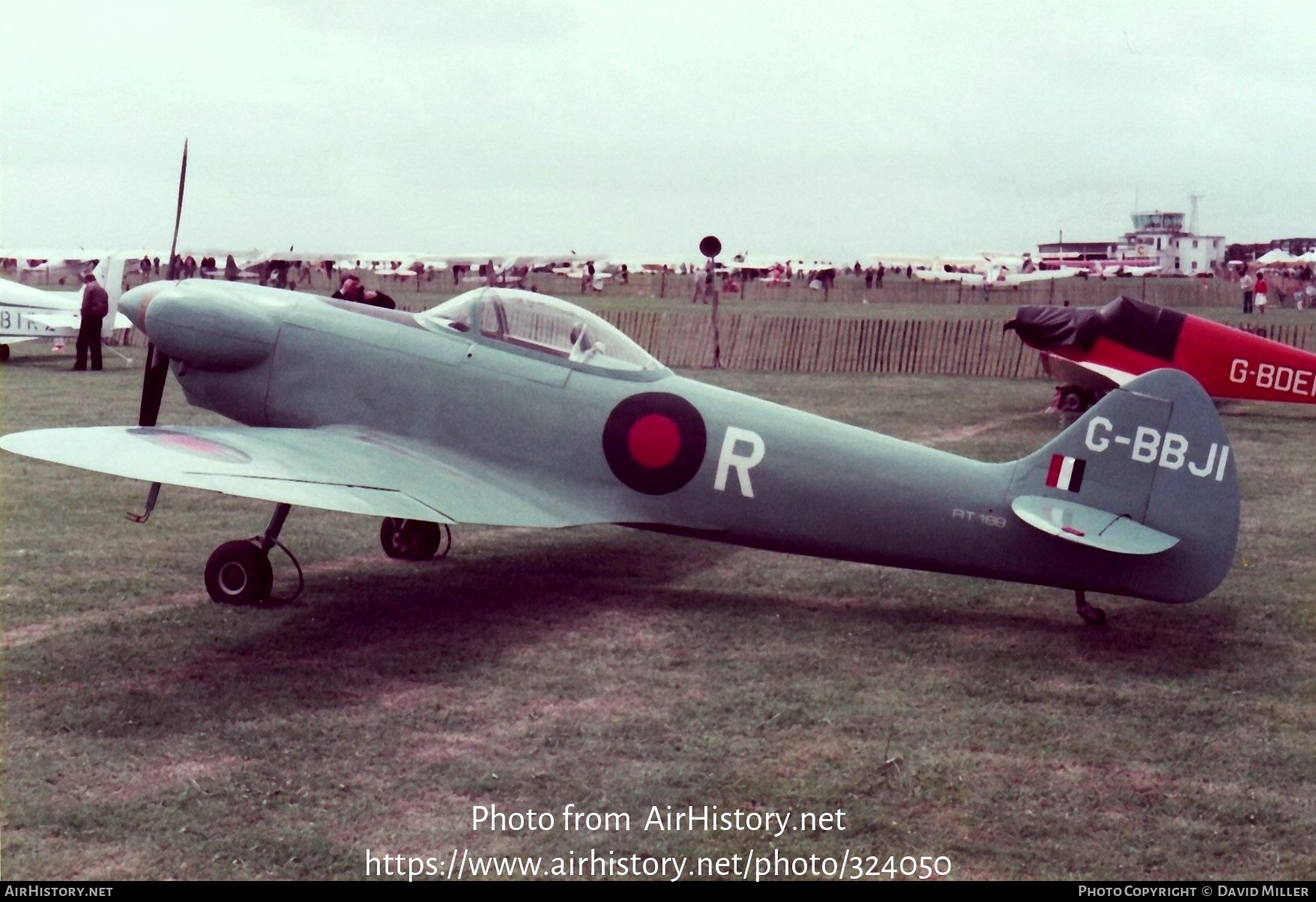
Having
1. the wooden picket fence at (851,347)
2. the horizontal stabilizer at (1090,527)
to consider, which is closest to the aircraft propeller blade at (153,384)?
the horizontal stabilizer at (1090,527)

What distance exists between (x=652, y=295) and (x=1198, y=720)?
5306 centimetres

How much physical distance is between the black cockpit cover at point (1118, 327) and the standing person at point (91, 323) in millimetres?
14360

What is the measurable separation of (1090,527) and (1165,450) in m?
0.54

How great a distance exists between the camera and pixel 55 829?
4.42m

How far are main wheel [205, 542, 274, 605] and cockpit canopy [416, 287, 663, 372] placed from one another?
1720 millimetres

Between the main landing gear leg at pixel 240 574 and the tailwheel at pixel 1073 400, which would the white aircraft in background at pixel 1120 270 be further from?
the main landing gear leg at pixel 240 574

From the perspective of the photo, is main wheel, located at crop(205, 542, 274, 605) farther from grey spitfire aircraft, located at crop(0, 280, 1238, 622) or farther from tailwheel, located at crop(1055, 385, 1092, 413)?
tailwheel, located at crop(1055, 385, 1092, 413)

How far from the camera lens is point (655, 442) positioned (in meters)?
7.25

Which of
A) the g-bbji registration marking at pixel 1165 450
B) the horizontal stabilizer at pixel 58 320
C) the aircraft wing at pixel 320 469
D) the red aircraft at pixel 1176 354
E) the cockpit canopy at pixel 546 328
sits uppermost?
the red aircraft at pixel 1176 354

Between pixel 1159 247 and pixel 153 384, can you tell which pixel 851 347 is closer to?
pixel 153 384

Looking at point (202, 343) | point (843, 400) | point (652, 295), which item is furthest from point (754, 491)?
point (652, 295)

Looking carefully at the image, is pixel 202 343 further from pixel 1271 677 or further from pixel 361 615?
pixel 1271 677

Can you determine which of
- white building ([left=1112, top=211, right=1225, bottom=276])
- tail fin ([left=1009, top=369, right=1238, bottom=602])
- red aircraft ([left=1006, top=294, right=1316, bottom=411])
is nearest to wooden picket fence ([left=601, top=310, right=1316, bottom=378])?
red aircraft ([left=1006, top=294, right=1316, bottom=411])

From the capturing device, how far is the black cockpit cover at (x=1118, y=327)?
51.8ft
